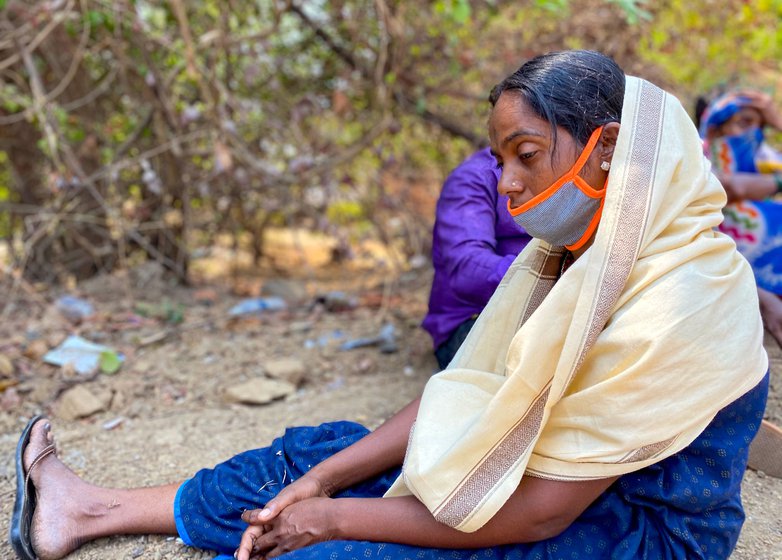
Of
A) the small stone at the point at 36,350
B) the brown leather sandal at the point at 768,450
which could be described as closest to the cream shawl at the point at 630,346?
the brown leather sandal at the point at 768,450

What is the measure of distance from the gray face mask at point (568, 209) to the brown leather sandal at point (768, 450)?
1.17 meters

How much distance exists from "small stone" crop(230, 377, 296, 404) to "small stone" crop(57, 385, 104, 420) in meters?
0.56

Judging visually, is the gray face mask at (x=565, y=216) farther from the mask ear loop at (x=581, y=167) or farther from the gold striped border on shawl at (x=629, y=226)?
the gold striped border on shawl at (x=629, y=226)

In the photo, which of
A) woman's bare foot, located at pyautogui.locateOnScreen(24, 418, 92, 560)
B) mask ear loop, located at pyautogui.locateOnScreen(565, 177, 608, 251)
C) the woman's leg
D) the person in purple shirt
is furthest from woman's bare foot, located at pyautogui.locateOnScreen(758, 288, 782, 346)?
woman's bare foot, located at pyautogui.locateOnScreen(24, 418, 92, 560)

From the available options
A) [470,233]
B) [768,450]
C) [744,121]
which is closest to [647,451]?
[768,450]

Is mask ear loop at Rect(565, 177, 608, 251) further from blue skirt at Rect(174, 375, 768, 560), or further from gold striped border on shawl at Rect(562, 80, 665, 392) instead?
blue skirt at Rect(174, 375, 768, 560)

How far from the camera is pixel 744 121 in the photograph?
11.9ft

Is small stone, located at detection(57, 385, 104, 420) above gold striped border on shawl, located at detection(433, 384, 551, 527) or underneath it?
underneath

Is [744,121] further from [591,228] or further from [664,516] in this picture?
[664,516]

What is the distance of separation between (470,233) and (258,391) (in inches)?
54.1

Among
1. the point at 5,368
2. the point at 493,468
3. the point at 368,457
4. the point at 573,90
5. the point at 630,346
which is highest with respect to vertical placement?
the point at 573,90

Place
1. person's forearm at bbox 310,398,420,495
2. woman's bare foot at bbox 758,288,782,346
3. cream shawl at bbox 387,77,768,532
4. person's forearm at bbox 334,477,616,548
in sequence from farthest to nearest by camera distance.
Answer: woman's bare foot at bbox 758,288,782,346, person's forearm at bbox 310,398,420,495, person's forearm at bbox 334,477,616,548, cream shawl at bbox 387,77,768,532

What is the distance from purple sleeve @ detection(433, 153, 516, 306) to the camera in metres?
2.53

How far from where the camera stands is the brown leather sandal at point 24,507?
6.41 feet
